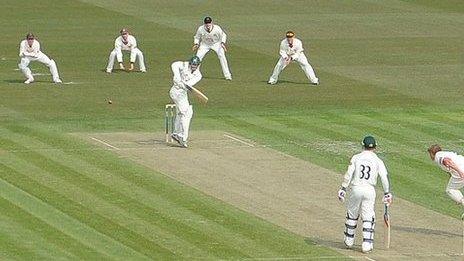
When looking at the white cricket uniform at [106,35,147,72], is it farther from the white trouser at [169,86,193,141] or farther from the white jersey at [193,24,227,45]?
the white trouser at [169,86,193,141]

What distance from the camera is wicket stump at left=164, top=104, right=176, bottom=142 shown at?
141 feet

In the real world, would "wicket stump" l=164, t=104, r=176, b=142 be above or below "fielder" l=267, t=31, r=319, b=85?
below

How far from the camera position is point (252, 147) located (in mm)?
42312

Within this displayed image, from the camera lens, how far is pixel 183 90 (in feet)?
138

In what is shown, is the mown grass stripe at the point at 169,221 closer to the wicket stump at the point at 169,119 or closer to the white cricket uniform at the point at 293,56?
the wicket stump at the point at 169,119

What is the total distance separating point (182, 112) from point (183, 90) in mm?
637

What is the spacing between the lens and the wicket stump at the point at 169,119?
141ft

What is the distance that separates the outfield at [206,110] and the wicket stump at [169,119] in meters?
0.53

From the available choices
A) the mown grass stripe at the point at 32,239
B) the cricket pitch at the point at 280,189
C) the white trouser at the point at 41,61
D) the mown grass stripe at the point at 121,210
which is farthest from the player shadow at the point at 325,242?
the white trouser at the point at 41,61

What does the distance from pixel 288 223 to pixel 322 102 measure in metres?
18.0

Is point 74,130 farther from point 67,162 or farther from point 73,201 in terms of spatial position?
point 73,201

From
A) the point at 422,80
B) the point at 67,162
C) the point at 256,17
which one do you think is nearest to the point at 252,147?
the point at 67,162

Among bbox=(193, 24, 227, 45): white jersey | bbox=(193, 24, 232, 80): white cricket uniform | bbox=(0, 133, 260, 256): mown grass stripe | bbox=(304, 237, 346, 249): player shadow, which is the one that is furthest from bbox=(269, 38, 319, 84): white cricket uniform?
bbox=(304, 237, 346, 249): player shadow

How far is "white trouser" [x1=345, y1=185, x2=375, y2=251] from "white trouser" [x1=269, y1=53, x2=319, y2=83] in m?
23.5
